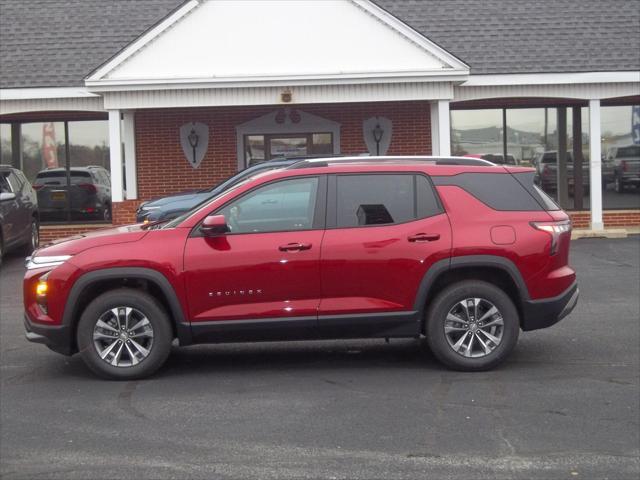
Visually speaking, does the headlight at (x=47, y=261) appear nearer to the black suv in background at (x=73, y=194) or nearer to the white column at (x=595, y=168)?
the black suv in background at (x=73, y=194)

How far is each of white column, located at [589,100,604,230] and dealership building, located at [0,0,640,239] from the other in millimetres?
28

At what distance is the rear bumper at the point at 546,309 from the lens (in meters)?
8.23

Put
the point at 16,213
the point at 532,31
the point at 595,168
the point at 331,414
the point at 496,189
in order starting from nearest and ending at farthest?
the point at 331,414 < the point at 496,189 < the point at 16,213 < the point at 595,168 < the point at 532,31

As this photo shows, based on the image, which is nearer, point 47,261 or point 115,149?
point 47,261

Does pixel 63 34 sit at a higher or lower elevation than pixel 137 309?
higher

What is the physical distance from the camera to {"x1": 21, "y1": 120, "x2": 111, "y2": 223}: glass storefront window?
21.0m

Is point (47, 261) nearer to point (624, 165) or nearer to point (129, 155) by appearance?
point (129, 155)

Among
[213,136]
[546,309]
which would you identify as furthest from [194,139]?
[546,309]

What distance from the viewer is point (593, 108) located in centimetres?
1923

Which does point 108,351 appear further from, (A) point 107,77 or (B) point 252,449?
(A) point 107,77

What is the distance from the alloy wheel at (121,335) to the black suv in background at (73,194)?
13379mm

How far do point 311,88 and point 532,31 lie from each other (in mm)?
5197

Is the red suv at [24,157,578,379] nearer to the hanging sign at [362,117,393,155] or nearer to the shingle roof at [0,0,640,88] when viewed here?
the shingle roof at [0,0,640,88]

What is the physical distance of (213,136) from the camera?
20422mm
